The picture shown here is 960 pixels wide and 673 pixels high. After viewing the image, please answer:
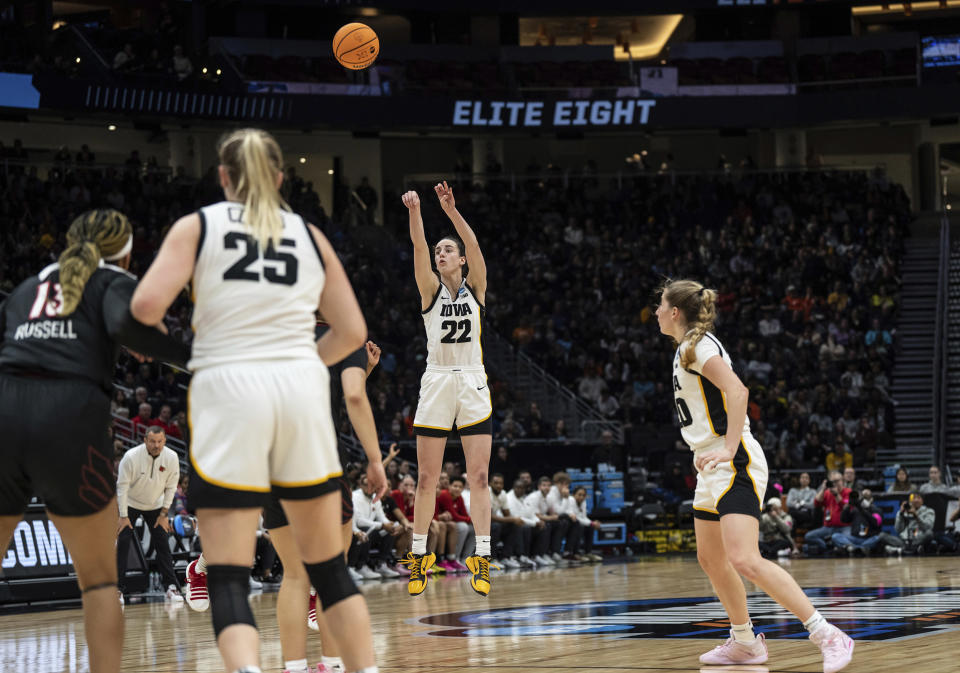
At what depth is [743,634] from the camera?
7.07 metres

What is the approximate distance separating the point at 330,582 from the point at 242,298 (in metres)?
1.14

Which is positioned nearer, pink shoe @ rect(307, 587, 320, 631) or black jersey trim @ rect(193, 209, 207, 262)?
black jersey trim @ rect(193, 209, 207, 262)

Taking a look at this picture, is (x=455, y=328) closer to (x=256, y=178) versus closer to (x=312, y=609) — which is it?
(x=312, y=609)

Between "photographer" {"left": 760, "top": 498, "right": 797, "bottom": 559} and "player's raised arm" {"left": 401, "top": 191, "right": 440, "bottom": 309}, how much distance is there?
12.6 metres

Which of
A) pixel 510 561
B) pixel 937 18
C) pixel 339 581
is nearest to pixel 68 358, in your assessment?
pixel 339 581

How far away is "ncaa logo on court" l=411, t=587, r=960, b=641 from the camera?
865 cm

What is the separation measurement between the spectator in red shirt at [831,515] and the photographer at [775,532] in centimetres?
37

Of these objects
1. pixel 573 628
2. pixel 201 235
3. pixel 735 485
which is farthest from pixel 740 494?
pixel 201 235

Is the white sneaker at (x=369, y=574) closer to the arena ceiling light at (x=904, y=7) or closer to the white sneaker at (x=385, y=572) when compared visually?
the white sneaker at (x=385, y=572)

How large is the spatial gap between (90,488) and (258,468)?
101cm

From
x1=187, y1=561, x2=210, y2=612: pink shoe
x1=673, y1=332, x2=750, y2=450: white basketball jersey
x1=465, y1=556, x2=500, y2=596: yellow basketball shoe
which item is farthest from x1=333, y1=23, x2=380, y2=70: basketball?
x1=673, y1=332, x2=750, y2=450: white basketball jersey

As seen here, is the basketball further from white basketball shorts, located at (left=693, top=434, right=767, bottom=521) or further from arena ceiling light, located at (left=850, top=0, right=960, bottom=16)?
arena ceiling light, located at (left=850, top=0, right=960, bottom=16)

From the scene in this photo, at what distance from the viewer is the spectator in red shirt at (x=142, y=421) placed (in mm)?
20547

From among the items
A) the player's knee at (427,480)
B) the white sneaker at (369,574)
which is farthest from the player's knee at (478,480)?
the white sneaker at (369,574)
